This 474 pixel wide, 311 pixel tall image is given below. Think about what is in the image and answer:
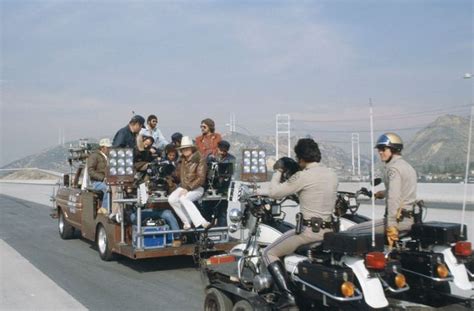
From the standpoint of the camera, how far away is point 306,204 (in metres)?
5.54

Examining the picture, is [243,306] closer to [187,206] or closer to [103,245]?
[187,206]

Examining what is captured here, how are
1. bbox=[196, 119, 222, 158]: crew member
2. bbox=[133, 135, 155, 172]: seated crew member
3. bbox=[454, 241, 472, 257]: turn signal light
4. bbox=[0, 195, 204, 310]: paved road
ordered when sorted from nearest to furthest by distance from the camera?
1. bbox=[454, 241, 472, 257]: turn signal light
2. bbox=[0, 195, 204, 310]: paved road
3. bbox=[133, 135, 155, 172]: seated crew member
4. bbox=[196, 119, 222, 158]: crew member

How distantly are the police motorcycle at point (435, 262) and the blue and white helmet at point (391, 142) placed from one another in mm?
704

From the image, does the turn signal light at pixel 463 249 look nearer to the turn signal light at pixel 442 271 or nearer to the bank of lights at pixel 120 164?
the turn signal light at pixel 442 271

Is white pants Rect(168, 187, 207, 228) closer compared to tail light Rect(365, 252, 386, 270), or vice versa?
tail light Rect(365, 252, 386, 270)

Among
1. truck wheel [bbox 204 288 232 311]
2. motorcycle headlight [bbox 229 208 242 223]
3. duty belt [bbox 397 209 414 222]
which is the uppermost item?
duty belt [bbox 397 209 414 222]

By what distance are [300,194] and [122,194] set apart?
5011mm

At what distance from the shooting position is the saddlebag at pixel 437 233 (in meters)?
5.50

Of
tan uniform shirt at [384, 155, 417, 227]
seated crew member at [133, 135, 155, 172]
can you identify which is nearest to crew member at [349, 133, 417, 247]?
tan uniform shirt at [384, 155, 417, 227]

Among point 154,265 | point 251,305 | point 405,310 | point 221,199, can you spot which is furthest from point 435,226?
point 154,265

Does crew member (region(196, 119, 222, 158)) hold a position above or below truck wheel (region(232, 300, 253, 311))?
above

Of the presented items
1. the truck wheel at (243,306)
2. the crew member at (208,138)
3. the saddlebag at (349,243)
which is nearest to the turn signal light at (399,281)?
the saddlebag at (349,243)

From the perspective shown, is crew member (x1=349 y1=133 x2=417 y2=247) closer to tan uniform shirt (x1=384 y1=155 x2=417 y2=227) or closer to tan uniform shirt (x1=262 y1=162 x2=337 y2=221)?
tan uniform shirt (x1=384 y1=155 x2=417 y2=227)

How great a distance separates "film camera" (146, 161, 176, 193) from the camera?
10273mm
